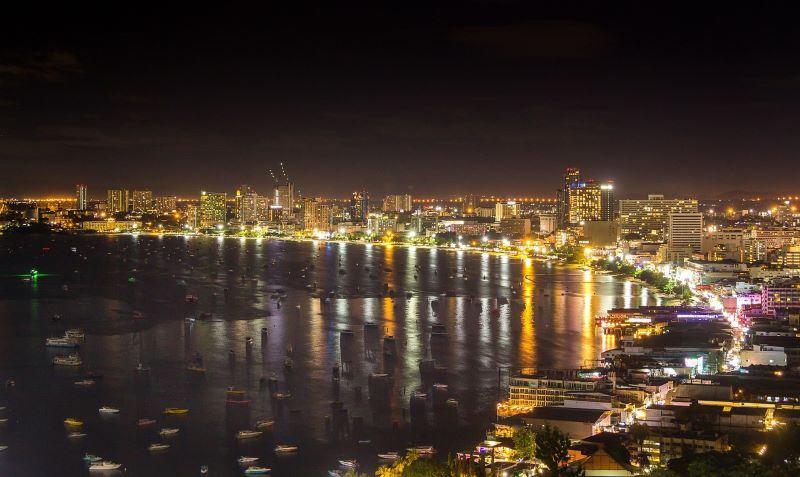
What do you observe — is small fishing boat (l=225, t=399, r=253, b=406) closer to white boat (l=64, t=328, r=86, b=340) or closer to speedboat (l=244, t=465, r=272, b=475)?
speedboat (l=244, t=465, r=272, b=475)

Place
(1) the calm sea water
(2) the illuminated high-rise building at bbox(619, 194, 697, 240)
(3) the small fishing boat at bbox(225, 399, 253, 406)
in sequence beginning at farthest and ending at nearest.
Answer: (2) the illuminated high-rise building at bbox(619, 194, 697, 240) → (3) the small fishing boat at bbox(225, 399, 253, 406) → (1) the calm sea water

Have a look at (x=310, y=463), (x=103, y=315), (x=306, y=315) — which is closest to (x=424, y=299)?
(x=306, y=315)

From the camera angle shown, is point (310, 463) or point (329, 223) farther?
point (329, 223)

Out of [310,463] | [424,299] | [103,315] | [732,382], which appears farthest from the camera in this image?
[424,299]

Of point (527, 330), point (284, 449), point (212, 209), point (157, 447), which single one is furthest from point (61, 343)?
point (212, 209)

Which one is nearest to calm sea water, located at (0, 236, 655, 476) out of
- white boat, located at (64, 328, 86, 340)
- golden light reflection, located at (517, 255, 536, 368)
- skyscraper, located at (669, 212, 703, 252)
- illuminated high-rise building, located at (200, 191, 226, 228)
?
golden light reflection, located at (517, 255, 536, 368)

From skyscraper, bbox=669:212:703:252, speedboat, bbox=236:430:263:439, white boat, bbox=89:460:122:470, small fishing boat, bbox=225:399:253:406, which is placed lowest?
white boat, bbox=89:460:122:470

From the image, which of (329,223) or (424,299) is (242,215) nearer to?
(329,223)

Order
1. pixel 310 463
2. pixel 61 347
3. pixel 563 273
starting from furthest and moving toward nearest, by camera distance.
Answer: pixel 563 273 < pixel 61 347 < pixel 310 463
